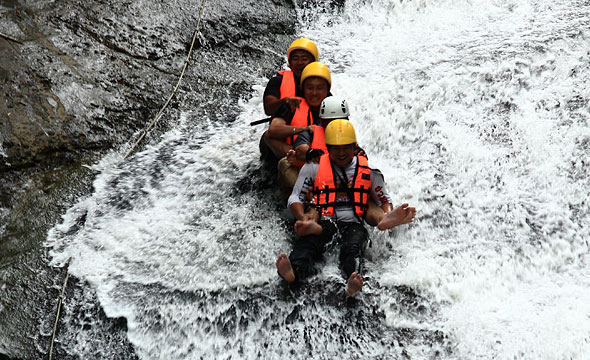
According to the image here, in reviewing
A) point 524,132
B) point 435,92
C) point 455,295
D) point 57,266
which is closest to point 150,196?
point 57,266

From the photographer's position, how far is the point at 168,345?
11.9ft

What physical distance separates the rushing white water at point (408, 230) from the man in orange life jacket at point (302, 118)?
50 centimetres

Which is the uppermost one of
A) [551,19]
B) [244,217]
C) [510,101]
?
[551,19]

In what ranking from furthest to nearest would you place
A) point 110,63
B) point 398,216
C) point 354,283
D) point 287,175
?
point 110,63
point 287,175
point 398,216
point 354,283

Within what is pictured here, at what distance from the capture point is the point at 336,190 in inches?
156

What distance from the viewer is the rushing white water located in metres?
3.56

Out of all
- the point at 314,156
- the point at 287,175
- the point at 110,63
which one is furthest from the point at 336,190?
the point at 110,63

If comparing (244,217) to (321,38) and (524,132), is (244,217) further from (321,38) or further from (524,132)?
(321,38)

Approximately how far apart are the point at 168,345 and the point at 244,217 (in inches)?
53.9

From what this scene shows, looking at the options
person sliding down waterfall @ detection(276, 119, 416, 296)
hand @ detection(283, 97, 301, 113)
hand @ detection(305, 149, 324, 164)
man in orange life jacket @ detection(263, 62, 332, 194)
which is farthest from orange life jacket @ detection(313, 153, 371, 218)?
hand @ detection(283, 97, 301, 113)

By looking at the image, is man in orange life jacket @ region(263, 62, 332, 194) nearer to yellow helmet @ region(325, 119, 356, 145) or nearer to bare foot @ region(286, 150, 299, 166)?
bare foot @ region(286, 150, 299, 166)

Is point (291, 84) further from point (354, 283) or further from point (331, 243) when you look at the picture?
point (354, 283)

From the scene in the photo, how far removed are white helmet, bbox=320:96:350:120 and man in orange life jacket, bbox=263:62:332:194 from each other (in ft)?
0.56

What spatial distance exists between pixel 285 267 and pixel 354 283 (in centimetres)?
53
